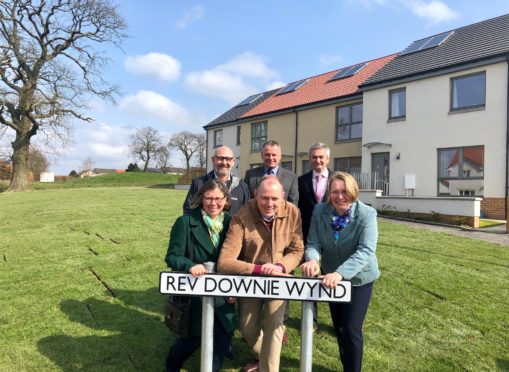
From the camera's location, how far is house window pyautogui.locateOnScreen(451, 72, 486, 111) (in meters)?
14.6

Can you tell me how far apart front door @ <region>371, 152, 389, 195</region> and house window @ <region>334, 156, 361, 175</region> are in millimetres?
1183

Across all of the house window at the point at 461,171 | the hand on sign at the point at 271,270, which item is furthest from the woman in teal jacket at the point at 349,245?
the house window at the point at 461,171

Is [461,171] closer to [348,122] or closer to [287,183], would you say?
[348,122]

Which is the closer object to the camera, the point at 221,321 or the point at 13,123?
the point at 221,321

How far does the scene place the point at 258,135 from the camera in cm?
2736

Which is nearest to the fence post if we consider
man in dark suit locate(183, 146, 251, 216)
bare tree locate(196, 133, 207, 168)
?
man in dark suit locate(183, 146, 251, 216)

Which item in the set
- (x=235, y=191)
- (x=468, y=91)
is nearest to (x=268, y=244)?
(x=235, y=191)

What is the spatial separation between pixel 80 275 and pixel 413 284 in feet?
16.0

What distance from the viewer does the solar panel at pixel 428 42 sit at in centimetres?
1808

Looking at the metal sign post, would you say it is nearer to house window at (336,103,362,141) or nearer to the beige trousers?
the beige trousers

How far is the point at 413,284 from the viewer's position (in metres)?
5.64

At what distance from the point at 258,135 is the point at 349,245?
80.9 ft

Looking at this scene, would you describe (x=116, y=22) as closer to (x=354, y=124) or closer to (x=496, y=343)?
(x=354, y=124)

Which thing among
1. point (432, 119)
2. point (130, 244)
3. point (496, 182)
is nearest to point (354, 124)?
point (432, 119)
